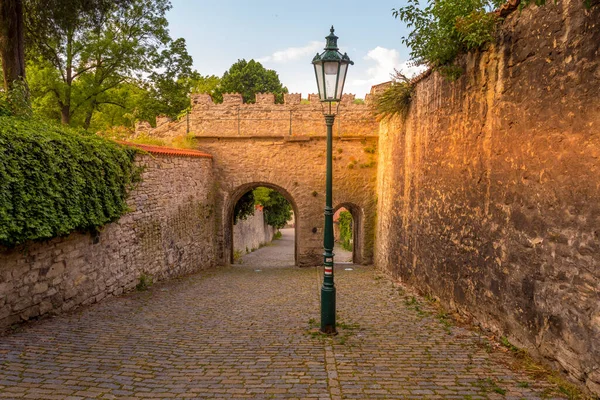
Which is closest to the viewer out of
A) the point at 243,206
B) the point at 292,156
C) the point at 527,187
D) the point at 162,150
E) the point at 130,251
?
the point at 527,187

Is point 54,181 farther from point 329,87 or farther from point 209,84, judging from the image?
point 209,84

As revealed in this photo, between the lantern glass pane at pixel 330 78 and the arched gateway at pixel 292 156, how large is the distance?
8.67 metres

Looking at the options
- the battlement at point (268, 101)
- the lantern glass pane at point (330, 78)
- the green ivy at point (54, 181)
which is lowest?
the green ivy at point (54, 181)

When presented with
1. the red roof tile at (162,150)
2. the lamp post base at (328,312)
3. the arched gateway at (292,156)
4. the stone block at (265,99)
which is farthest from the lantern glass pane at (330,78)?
the stone block at (265,99)

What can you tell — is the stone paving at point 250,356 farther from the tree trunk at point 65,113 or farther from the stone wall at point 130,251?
the tree trunk at point 65,113

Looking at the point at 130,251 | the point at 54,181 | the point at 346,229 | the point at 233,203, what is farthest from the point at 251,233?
the point at 54,181

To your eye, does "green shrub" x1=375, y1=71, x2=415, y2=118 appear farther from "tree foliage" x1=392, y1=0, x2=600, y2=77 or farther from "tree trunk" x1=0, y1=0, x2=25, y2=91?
"tree trunk" x1=0, y1=0, x2=25, y2=91

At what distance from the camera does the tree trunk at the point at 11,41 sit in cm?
970

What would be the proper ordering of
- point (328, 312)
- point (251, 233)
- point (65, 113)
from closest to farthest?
point (328, 312) → point (65, 113) → point (251, 233)

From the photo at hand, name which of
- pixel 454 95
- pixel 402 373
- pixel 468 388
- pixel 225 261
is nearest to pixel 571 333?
pixel 468 388

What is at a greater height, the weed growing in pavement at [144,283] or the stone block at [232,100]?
the stone block at [232,100]

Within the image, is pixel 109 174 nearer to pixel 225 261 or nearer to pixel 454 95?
pixel 454 95

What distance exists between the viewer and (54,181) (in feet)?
21.0

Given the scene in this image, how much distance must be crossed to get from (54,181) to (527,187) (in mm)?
6627
